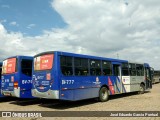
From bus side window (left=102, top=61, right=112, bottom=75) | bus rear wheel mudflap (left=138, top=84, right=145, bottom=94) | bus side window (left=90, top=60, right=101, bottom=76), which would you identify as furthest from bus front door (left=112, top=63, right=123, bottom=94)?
bus rear wheel mudflap (left=138, top=84, right=145, bottom=94)

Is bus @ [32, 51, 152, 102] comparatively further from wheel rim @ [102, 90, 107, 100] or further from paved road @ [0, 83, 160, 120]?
paved road @ [0, 83, 160, 120]

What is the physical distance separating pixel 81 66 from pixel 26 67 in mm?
3410

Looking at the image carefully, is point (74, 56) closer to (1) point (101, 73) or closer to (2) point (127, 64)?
(1) point (101, 73)

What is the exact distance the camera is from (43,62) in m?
13.6

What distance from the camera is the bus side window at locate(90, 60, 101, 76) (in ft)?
50.0

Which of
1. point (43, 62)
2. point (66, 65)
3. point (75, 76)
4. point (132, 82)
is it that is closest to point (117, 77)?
point (132, 82)

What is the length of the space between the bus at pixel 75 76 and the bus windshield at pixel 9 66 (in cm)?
169

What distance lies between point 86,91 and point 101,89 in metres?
1.76

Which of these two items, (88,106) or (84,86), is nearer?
(88,106)

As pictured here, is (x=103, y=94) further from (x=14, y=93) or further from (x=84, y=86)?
(x=14, y=93)

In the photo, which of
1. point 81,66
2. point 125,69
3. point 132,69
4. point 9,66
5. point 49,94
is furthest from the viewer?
point 132,69

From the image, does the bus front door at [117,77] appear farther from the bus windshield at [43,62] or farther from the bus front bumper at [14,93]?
the bus front bumper at [14,93]

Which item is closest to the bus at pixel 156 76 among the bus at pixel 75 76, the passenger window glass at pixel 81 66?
the bus at pixel 75 76

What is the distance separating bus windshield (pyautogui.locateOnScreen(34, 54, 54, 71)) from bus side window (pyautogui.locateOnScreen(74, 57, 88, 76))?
1487 millimetres
